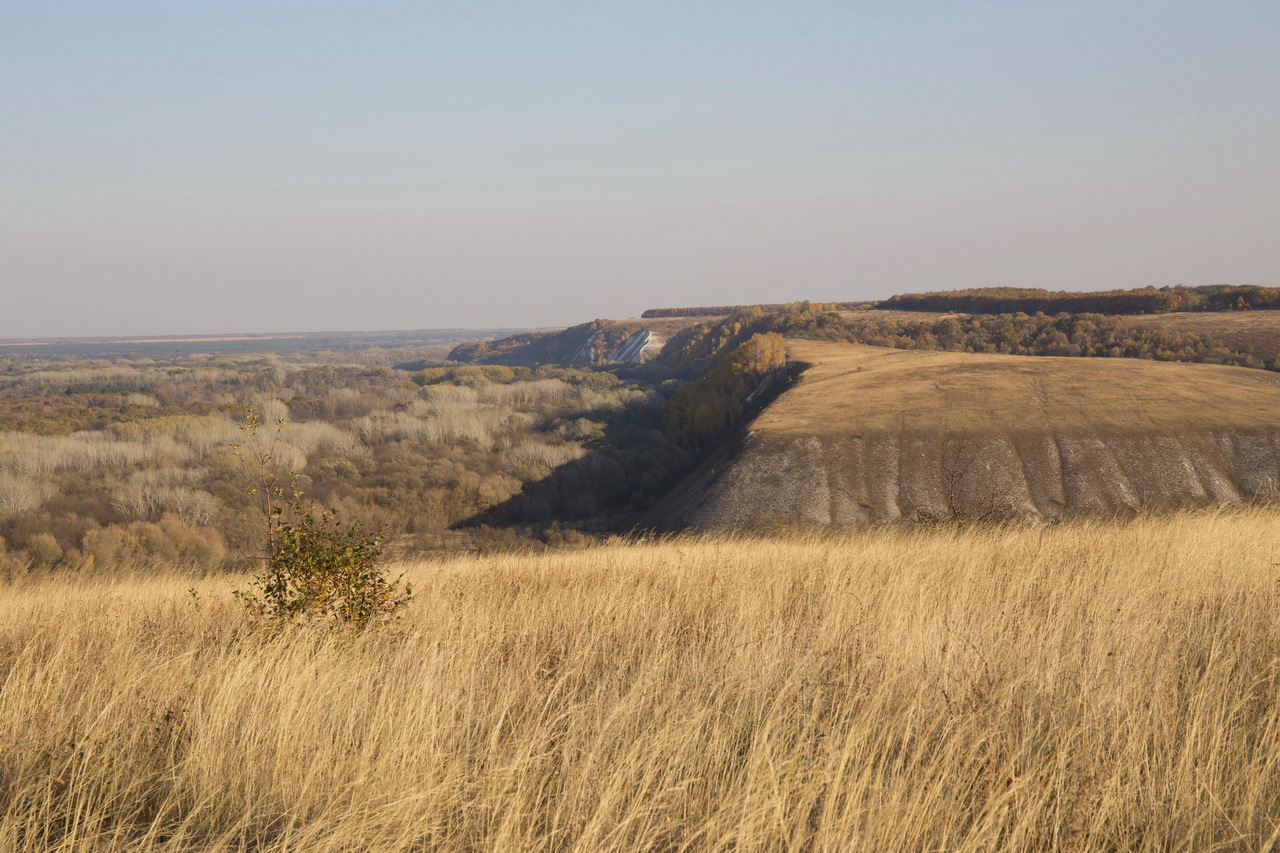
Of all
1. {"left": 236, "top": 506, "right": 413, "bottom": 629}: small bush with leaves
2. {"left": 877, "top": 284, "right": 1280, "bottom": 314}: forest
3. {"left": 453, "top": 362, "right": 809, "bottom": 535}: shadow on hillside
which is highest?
{"left": 877, "top": 284, "right": 1280, "bottom": 314}: forest

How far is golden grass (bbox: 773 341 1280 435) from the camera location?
38469mm

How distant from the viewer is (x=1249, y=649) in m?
4.73

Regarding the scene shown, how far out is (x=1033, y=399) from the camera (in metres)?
43.0

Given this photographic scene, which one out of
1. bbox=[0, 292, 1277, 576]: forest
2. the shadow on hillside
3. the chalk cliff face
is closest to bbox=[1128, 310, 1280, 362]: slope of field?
bbox=[0, 292, 1277, 576]: forest

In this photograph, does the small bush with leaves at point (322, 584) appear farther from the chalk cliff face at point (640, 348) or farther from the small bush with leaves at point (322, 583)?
the chalk cliff face at point (640, 348)

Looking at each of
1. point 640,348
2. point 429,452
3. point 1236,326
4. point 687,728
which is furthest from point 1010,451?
point 640,348

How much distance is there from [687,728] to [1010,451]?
127ft

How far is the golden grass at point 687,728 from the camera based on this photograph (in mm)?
3119

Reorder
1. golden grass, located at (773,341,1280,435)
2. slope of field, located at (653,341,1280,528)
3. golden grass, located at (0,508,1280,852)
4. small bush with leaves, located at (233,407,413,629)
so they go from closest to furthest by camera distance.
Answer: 1. golden grass, located at (0,508,1280,852)
2. small bush with leaves, located at (233,407,413,629)
3. slope of field, located at (653,341,1280,528)
4. golden grass, located at (773,341,1280,435)

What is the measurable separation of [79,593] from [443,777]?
29.1 ft

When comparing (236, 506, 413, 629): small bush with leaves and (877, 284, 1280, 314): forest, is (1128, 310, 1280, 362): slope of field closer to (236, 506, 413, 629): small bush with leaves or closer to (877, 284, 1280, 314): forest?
(877, 284, 1280, 314): forest

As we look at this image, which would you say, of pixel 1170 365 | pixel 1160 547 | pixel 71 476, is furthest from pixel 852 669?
pixel 71 476

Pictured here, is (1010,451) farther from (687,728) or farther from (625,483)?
(687,728)

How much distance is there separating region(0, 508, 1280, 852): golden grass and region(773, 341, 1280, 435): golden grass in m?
36.7
